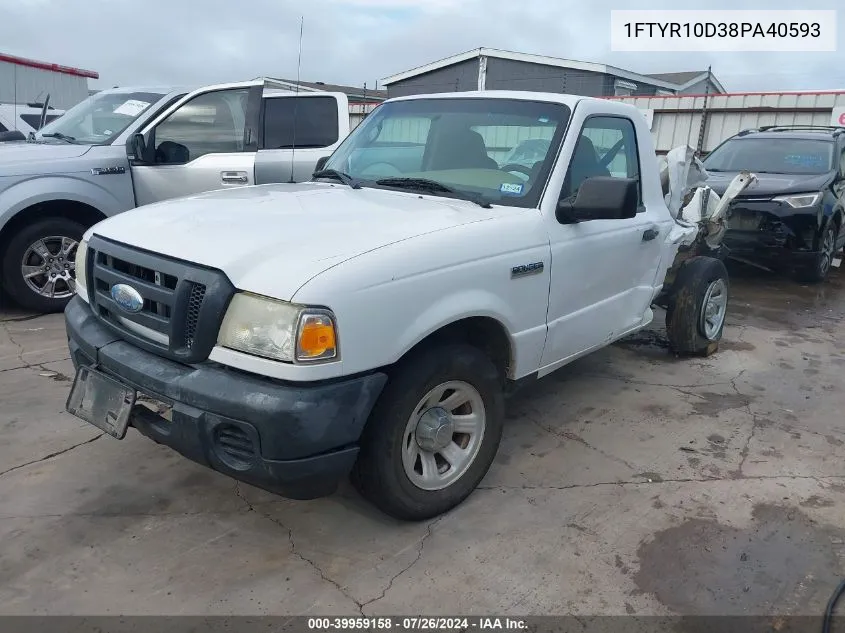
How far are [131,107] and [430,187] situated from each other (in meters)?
4.27

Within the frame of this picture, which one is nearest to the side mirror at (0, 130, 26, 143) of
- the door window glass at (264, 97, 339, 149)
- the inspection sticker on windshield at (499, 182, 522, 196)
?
the door window glass at (264, 97, 339, 149)

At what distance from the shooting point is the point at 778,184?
26.1 feet

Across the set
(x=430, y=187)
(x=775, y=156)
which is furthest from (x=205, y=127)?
(x=775, y=156)

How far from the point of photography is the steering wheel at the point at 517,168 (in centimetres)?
347

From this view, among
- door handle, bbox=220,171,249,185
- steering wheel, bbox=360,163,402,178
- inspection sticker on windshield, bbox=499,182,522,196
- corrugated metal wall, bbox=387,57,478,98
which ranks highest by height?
corrugated metal wall, bbox=387,57,478,98

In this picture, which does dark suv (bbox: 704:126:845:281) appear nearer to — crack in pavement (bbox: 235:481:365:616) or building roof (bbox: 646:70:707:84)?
crack in pavement (bbox: 235:481:365:616)

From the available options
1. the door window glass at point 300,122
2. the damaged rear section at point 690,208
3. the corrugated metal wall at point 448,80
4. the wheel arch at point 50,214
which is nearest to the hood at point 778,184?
the damaged rear section at point 690,208

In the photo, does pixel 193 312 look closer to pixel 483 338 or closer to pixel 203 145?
pixel 483 338

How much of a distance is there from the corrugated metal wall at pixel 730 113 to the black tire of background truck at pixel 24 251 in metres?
13.4

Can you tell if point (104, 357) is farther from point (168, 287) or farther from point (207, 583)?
point (207, 583)

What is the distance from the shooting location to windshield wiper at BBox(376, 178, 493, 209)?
11.0 feet

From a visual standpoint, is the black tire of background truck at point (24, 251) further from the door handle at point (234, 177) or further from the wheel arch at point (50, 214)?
the door handle at point (234, 177)

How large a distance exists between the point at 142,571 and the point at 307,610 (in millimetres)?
715

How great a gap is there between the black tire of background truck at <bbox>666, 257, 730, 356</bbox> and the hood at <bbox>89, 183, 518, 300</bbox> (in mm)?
2534
